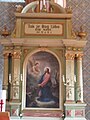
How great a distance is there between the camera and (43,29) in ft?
17.4

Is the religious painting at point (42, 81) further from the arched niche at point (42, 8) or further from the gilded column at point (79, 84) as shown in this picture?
the arched niche at point (42, 8)

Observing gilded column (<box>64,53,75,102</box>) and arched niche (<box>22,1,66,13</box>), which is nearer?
gilded column (<box>64,53,75,102</box>)

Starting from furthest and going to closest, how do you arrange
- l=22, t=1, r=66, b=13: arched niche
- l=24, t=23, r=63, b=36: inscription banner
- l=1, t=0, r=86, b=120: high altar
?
l=22, t=1, r=66, b=13: arched niche
l=24, t=23, r=63, b=36: inscription banner
l=1, t=0, r=86, b=120: high altar

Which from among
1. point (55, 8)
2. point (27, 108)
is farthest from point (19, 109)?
point (55, 8)

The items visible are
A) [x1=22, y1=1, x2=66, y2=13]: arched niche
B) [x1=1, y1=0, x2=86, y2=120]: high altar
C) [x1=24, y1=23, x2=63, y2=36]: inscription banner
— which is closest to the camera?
[x1=1, y1=0, x2=86, y2=120]: high altar

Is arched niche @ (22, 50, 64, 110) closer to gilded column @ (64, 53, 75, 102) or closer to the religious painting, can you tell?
the religious painting

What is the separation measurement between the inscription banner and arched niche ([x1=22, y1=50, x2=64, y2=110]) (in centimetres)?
40

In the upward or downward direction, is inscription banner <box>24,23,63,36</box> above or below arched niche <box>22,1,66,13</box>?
below

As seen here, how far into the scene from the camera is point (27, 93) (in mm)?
5055

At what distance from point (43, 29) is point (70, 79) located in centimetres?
115

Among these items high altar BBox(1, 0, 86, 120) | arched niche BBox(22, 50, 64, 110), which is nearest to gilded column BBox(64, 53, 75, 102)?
high altar BBox(1, 0, 86, 120)

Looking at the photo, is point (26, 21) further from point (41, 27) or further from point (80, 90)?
point (80, 90)

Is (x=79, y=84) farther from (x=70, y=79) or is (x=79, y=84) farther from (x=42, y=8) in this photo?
(x=42, y=8)

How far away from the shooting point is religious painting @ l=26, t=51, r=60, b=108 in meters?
5.03
